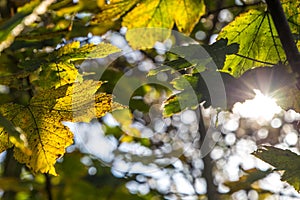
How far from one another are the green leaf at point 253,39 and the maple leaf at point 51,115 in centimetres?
24

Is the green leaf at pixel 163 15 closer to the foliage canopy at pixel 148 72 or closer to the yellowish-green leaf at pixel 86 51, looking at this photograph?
the foliage canopy at pixel 148 72

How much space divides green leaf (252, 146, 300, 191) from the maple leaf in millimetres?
237

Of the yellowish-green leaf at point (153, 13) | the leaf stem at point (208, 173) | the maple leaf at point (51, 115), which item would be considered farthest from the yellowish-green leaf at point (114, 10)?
the leaf stem at point (208, 173)

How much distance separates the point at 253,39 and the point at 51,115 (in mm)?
353

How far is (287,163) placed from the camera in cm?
70

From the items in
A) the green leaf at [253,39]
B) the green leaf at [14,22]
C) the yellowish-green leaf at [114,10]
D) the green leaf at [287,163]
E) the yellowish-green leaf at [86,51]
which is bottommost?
the green leaf at [287,163]

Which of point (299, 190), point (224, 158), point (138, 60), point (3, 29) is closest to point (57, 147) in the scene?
point (3, 29)

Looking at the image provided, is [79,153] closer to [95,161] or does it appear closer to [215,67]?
[95,161]

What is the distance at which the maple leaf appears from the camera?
0.72 metres

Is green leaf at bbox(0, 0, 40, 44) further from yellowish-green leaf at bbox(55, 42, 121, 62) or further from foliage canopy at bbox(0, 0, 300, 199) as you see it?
yellowish-green leaf at bbox(55, 42, 121, 62)

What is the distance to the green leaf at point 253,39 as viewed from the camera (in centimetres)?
83

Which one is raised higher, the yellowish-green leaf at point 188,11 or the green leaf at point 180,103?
the yellowish-green leaf at point 188,11

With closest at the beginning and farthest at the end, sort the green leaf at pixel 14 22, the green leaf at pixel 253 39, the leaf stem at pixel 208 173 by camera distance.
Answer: the green leaf at pixel 14 22, the green leaf at pixel 253 39, the leaf stem at pixel 208 173

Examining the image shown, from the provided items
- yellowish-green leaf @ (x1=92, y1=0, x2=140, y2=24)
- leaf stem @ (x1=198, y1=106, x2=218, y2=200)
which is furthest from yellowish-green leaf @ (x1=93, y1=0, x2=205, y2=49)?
leaf stem @ (x1=198, y1=106, x2=218, y2=200)
